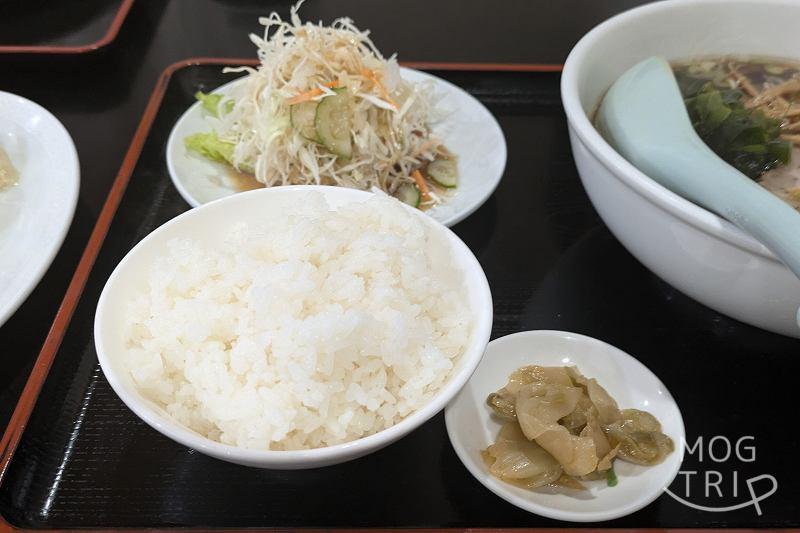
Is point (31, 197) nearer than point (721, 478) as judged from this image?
No

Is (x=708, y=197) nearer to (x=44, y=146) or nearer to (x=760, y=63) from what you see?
(x=760, y=63)

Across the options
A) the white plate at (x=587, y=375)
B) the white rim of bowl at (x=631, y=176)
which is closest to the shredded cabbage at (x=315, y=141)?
the white rim of bowl at (x=631, y=176)

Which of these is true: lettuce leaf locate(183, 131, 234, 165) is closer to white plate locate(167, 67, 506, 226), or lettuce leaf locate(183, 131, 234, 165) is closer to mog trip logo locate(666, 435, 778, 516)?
white plate locate(167, 67, 506, 226)

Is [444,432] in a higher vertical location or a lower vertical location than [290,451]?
lower

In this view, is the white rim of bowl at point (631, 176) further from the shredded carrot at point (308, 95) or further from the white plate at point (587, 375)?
the shredded carrot at point (308, 95)

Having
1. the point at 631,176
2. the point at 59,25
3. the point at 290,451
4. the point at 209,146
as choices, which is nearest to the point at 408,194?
the point at 209,146

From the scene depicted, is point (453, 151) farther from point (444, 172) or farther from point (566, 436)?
point (566, 436)

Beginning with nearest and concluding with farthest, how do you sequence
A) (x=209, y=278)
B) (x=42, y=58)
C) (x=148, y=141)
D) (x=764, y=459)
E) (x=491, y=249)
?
(x=209, y=278) < (x=764, y=459) < (x=491, y=249) < (x=148, y=141) < (x=42, y=58)

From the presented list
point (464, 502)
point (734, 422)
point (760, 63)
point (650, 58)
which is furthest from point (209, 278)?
point (760, 63)
